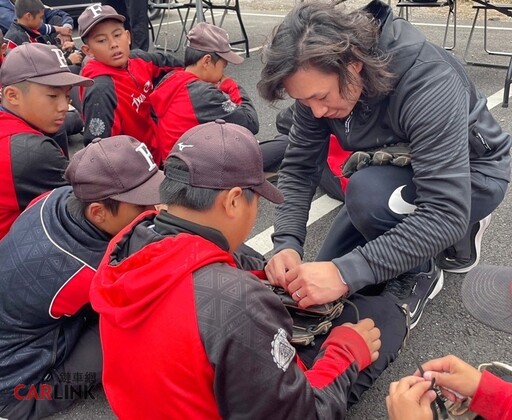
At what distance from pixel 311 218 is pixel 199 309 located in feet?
6.76

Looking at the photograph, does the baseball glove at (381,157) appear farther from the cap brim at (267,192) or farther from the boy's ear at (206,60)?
the boy's ear at (206,60)

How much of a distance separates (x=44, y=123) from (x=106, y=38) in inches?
47.2

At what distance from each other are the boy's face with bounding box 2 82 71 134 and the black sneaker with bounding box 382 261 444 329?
5.88ft

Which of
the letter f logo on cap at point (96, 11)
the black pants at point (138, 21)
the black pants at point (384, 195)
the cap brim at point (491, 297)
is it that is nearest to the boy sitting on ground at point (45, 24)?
the black pants at point (138, 21)

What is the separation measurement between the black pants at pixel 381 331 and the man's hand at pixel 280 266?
9.0 inches

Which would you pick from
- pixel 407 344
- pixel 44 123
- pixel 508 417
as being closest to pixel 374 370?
pixel 407 344

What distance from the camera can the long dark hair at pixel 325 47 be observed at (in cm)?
176

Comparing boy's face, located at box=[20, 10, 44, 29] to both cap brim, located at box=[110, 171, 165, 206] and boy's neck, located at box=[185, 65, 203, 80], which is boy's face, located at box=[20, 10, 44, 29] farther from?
cap brim, located at box=[110, 171, 165, 206]

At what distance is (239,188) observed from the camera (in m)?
1.42

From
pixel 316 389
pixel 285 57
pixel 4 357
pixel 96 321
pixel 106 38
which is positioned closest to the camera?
A: pixel 316 389

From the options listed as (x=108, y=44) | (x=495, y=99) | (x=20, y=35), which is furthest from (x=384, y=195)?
(x=20, y=35)

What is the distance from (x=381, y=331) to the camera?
6.36ft

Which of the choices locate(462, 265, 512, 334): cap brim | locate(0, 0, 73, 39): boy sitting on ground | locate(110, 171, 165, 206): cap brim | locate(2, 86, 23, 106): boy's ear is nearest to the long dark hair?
locate(110, 171, 165, 206): cap brim

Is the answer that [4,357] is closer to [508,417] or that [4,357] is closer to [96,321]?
[96,321]
